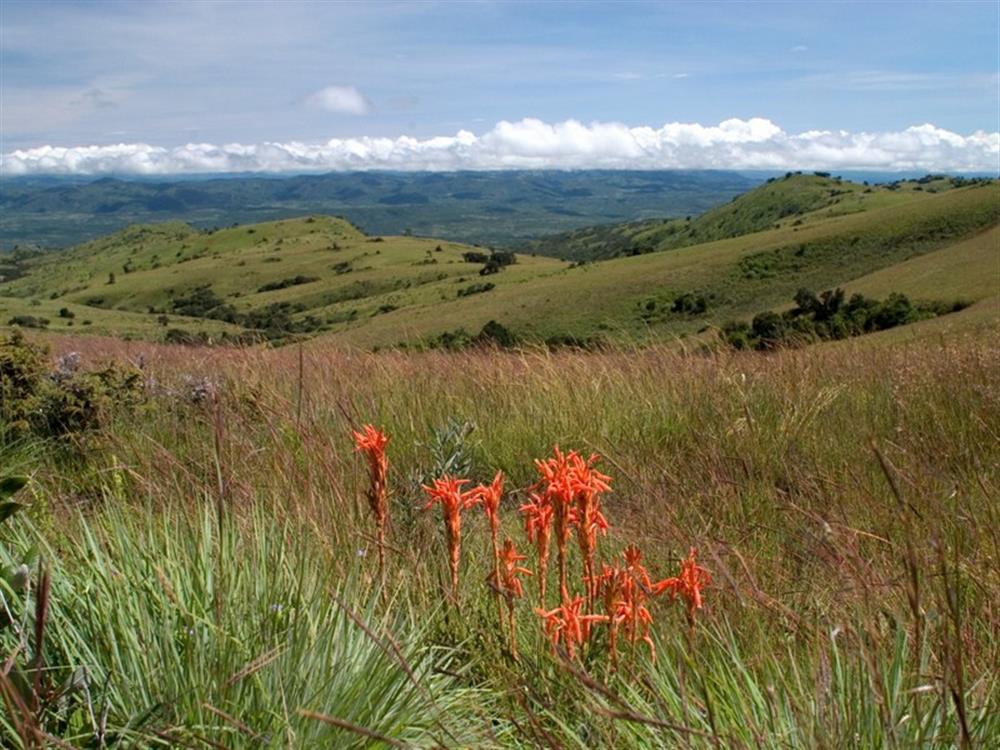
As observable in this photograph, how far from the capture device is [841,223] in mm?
77500

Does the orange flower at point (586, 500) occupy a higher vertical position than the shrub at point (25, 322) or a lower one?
higher

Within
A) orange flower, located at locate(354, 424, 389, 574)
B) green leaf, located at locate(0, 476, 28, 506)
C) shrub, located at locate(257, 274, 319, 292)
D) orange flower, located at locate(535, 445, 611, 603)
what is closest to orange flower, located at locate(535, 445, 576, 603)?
orange flower, located at locate(535, 445, 611, 603)

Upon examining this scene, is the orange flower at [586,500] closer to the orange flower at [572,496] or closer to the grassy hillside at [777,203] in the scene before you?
the orange flower at [572,496]

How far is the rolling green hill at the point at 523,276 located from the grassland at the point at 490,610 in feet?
12.9

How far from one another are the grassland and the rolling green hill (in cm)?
392

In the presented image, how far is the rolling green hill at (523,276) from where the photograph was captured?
175 ft

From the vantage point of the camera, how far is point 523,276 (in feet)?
333

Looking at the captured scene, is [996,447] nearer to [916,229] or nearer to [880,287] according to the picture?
[880,287]

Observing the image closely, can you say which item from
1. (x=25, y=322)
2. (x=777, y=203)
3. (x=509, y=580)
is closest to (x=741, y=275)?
A: (x=25, y=322)

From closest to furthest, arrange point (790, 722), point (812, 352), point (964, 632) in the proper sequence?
point (790, 722) → point (964, 632) → point (812, 352)

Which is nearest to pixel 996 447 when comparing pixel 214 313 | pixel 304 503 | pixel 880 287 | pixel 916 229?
pixel 304 503

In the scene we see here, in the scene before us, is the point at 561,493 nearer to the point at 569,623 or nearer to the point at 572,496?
the point at 572,496

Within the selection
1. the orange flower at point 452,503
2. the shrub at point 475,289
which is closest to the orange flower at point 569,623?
the orange flower at point 452,503

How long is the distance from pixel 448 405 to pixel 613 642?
423cm
